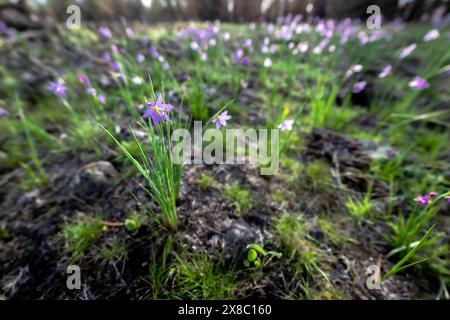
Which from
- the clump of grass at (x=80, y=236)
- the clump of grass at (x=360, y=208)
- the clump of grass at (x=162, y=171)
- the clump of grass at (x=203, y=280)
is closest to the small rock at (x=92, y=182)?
the clump of grass at (x=80, y=236)

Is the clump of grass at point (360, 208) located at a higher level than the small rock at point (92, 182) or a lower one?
lower

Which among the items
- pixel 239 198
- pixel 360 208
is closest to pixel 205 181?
pixel 239 198

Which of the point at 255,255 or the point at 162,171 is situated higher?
the point at 162,171

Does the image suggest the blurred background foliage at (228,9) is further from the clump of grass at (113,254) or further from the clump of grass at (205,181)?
the clump of grass at (113,254)

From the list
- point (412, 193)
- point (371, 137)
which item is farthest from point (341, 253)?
point (371, 137)

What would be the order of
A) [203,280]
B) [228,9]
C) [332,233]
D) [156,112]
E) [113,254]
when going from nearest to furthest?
[156,112] < [203,280] < [113,254] < [332,233] < [228,9]

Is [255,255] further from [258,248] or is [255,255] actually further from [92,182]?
[92,182]

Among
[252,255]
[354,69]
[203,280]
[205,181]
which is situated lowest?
[203,280]

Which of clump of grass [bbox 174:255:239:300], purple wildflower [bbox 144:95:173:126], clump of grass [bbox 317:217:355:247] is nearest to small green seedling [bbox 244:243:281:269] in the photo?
clump of grass [bbox 174:255:239:300]
